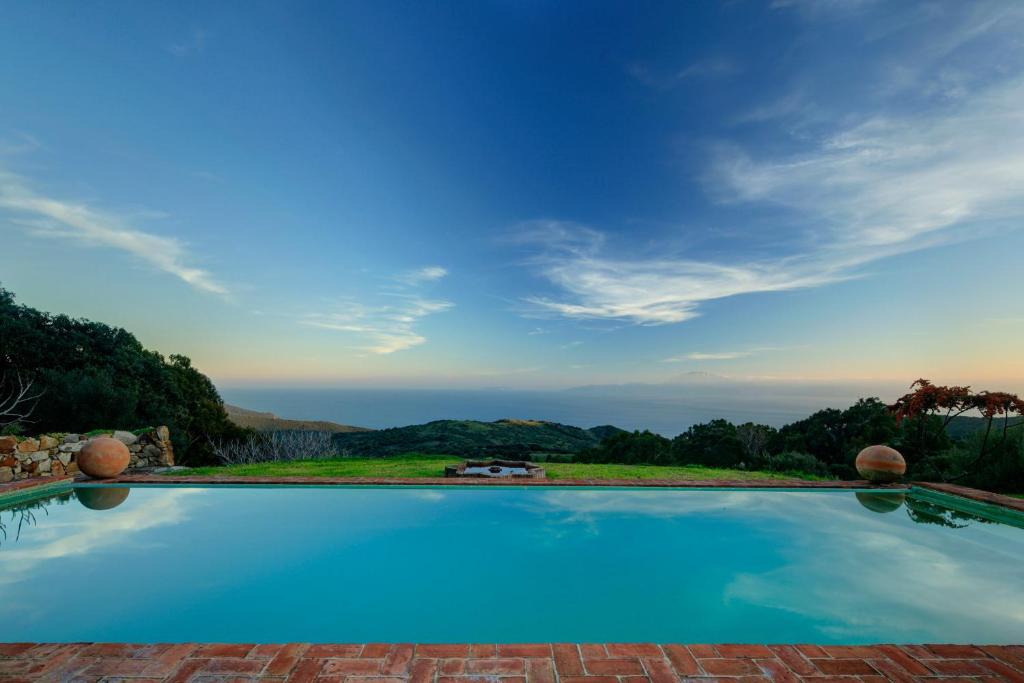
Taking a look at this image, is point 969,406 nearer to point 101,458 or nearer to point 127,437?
point 101,458

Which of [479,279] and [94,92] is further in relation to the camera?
[479,279]

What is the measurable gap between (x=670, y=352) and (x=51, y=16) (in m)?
26.0

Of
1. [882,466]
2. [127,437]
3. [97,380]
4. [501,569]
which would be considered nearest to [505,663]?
[501,569]

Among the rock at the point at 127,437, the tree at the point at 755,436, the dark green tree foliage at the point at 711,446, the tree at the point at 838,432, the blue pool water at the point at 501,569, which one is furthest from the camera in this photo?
the tree at the point at 755,436

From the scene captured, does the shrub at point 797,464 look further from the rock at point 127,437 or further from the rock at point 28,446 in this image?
the rock at point 28,446

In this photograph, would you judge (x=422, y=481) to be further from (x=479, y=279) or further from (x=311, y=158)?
(x=479, y=279)

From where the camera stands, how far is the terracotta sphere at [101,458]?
8.27m

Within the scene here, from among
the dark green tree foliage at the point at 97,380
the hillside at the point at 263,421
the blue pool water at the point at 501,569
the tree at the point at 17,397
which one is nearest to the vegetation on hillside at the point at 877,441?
the blue pool water at the point at 501,569

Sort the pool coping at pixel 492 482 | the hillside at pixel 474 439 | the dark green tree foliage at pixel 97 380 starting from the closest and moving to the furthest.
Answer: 1. the pool coping at pixel 492 482
2. the dark green tree foliage at pixel 97 380
3. the hillside at pixel 474 439

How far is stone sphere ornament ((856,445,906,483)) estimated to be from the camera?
27.6 feet

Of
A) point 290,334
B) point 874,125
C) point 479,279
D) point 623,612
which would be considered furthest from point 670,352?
point 623,612

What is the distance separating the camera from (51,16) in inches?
422

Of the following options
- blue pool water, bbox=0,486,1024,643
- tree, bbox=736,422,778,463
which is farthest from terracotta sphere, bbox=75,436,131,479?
tree, bbox=736,422,778,463

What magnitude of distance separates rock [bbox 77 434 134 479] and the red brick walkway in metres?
6.72
